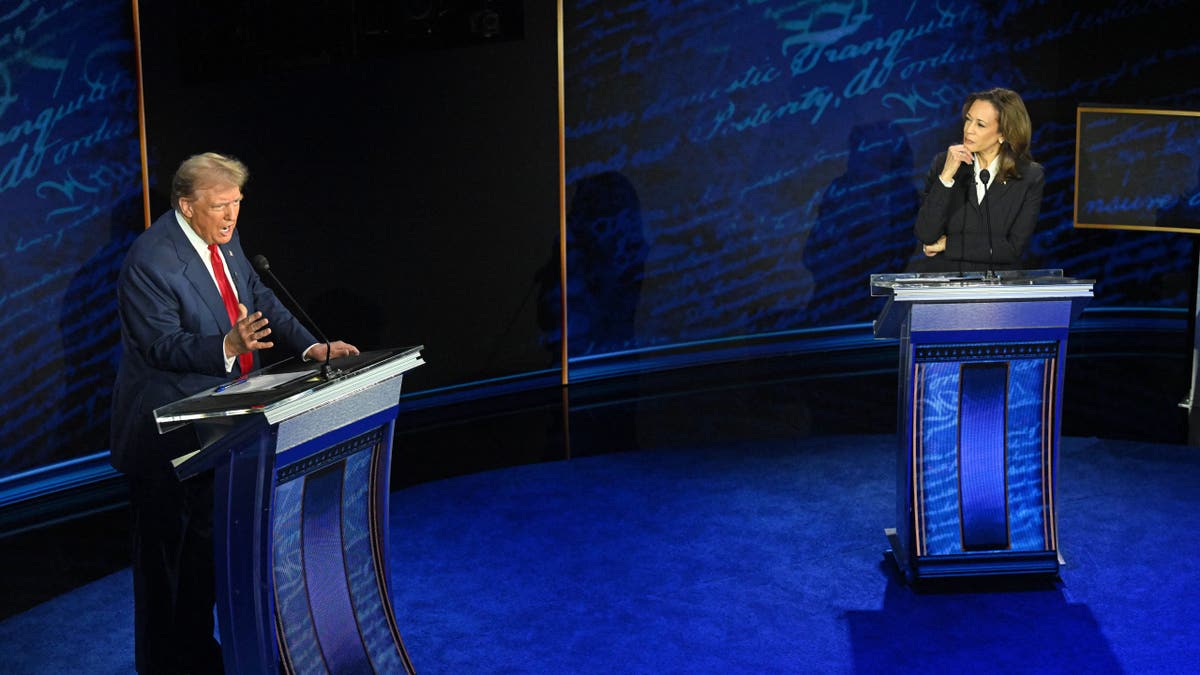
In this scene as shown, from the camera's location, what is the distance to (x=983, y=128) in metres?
4.35

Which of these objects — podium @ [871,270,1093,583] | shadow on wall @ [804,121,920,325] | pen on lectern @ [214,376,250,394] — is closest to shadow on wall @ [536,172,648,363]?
shadow on wall @ [804,121,920,325]

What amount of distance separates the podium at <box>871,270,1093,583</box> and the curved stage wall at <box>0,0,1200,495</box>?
3156mm

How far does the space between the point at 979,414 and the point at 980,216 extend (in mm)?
878

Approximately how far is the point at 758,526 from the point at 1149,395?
2.99 metres

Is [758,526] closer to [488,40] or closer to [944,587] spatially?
[944,587]

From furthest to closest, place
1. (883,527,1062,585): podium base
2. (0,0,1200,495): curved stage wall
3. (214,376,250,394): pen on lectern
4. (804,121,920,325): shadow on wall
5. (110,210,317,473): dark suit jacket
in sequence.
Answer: (804,121,920,325): shadow on wall < (0,0,1200,495): curved stage wall < (883,527,1062,585): podium base < (110,210,317,473): dark suit jacket < (214,376,250,394): pen on lectern

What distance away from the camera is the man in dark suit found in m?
3.00

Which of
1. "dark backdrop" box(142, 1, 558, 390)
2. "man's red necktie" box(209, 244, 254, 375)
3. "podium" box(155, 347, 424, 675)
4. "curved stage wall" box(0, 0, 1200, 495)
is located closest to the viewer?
"podium" box(155, 347, 424, 675)

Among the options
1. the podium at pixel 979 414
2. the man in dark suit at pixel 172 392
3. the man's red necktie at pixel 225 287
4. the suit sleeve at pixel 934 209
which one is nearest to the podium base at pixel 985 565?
the podium at pixel 979 414

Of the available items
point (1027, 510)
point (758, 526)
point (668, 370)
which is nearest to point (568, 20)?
point (668, 370)

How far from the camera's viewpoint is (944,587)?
4023 millimetres

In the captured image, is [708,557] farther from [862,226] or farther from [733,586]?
[862,226]

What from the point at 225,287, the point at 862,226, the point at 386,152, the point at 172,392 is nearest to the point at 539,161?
the point at 386,152

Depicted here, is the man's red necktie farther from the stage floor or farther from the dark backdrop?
the dark backdrop
